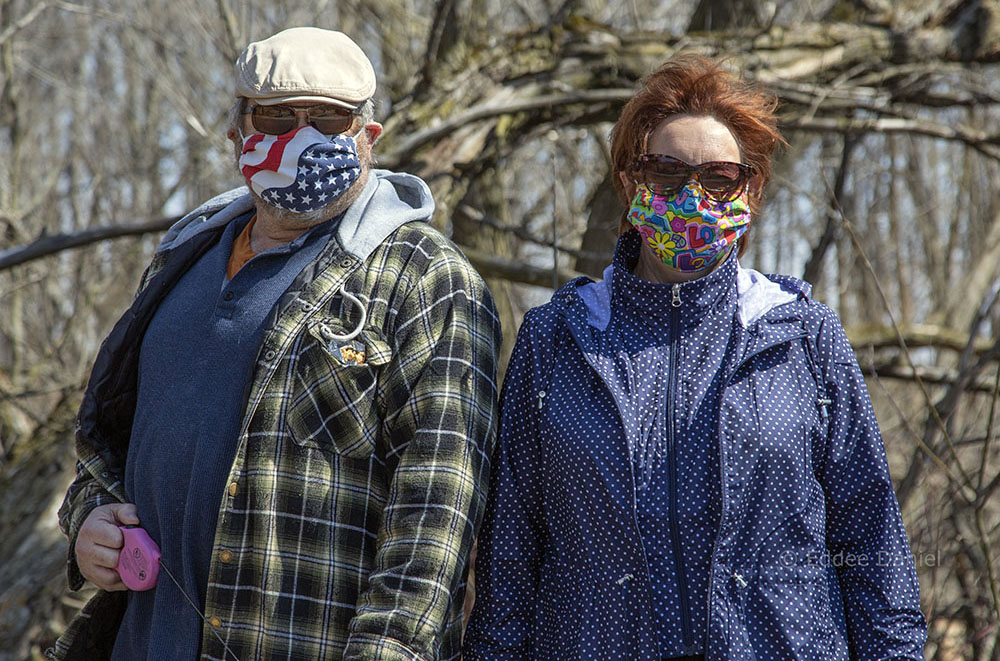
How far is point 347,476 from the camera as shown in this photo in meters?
A: 2.17

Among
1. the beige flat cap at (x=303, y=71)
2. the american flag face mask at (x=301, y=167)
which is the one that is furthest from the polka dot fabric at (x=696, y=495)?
the beige flat cap at (x=303, y=71)

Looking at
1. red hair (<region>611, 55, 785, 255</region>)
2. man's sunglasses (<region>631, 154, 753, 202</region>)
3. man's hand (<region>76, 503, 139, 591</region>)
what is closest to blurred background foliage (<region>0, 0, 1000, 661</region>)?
red hair (<region>611, 55, 785, 255</region>)

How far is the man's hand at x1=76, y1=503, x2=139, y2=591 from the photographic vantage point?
230 centimetres

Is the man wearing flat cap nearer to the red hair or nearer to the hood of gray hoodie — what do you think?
the hood of gray hoodie

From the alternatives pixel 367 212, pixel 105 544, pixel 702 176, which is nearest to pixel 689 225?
pixel 702 176

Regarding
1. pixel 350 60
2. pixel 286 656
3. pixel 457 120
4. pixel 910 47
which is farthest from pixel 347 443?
pixel 910 47

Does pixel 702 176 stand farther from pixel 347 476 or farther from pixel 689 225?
pixel 347 476

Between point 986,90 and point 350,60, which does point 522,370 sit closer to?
point 350,60

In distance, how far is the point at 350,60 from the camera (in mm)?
2363

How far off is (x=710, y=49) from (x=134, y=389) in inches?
129

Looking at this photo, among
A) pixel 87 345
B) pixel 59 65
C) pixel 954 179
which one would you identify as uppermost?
pixel 59 65

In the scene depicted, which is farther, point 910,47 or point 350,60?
point 910,47

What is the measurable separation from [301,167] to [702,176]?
92 cm

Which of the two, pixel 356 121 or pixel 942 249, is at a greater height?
pixel 356 121
